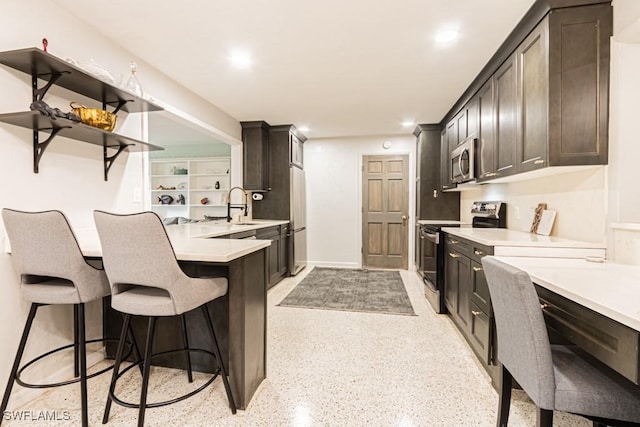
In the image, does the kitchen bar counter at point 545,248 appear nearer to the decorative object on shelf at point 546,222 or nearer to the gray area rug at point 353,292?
the decorative object on shelf at point 546,222

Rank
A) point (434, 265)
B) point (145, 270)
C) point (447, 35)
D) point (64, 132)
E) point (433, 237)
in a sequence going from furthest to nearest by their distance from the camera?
1. point (434, 265)
2. point (433, 237)
3. point (447, 35)
4. point (64, 132)
5. point (145, 270)

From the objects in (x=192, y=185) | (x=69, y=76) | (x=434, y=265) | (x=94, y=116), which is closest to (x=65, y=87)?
(x=69, y=76)

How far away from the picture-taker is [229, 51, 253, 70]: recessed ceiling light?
2451mm

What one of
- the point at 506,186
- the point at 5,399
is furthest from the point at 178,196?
the point at 506,186

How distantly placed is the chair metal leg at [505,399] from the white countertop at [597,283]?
46 centimetres

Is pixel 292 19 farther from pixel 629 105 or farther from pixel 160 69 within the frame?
pixel 629 105

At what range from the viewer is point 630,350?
833mm

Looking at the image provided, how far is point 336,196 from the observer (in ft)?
18.1

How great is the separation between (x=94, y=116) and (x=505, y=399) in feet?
8.80

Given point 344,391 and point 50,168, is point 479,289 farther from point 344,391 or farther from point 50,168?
point 50,168

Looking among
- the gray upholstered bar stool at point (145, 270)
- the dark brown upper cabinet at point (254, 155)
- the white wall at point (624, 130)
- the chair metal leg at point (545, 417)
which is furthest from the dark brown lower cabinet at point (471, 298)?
the dark brown upper cabinet at point (254, 155)

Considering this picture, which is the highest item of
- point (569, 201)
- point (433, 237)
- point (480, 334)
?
point (569, 201)

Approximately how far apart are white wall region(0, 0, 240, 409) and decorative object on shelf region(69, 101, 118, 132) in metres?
0.18

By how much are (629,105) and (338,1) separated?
1.72 m
